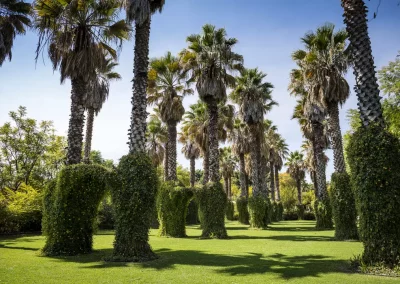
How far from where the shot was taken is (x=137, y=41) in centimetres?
1362

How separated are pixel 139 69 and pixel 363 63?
339 inches

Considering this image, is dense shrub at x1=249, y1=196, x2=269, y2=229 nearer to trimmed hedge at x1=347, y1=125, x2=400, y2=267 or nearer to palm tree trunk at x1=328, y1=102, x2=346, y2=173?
palm tree trunk at x1=328, y1=102, x2=346, y2=173

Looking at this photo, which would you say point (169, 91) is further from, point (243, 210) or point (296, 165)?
point (296, 165)

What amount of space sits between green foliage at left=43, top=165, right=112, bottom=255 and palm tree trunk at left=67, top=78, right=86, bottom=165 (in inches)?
42.5

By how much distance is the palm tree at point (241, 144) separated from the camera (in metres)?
36.2

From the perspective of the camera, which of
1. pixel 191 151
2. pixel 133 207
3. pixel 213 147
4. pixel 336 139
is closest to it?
pixel 133 207

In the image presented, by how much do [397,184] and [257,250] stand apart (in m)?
6.88

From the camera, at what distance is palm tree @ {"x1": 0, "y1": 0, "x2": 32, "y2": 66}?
18.9m

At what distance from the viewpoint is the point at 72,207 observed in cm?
1255

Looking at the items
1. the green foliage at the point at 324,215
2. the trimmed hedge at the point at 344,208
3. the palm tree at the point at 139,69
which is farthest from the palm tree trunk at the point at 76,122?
the green foliage at the point at 324,215

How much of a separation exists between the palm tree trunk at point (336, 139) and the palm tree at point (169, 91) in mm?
11053

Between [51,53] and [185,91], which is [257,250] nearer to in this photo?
[51,53]

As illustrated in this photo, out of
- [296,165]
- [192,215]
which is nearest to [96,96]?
[192,215]

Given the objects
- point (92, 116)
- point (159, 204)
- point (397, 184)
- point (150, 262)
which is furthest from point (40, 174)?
point (397, 184)
